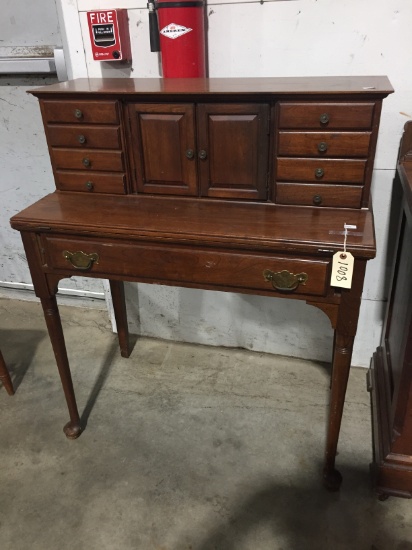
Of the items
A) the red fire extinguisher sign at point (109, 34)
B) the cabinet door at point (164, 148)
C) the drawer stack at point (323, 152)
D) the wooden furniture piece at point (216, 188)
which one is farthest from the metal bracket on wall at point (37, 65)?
the drawer stack at point (323, 152)

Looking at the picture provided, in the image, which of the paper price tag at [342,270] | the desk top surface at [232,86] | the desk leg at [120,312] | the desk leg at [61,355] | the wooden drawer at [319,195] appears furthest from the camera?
the desk leg at [120,312]

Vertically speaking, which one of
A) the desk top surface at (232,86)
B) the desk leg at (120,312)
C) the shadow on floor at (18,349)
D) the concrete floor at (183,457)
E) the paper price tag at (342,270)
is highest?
the desk top surface at (232,86)

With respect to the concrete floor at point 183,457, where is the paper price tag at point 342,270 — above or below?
above

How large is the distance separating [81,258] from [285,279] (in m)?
0.69

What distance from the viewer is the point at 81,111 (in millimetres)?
1681

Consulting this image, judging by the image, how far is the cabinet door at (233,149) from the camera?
1.56 metres

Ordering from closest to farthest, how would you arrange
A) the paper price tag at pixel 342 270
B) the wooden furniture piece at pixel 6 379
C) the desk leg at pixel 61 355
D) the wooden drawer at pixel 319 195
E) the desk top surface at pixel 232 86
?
the paper price tag at pixel 342 270 → the desk top surface at pixel 232 86 → the wooden drawer at pixel 319 195 → the desk leg at pixel 61 355 → the wooden furniture piece at pixel 6 379

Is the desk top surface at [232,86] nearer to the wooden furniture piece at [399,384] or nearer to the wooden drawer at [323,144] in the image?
the wooden drawer at [323,144]

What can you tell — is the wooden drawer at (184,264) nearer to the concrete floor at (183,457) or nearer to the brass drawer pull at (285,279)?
the brass drawer pull at (285,279)

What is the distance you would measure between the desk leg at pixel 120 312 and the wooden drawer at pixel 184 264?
2.26 feet

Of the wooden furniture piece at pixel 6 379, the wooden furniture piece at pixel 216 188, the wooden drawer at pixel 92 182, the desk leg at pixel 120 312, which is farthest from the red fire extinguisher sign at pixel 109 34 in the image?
the wooden furniture piece at pixel 6 379

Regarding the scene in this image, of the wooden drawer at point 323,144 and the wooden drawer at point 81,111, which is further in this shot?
the wooden drawer at point 81,111

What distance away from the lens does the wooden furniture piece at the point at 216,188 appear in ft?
4.75

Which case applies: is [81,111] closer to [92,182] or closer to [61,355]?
[92,182]
